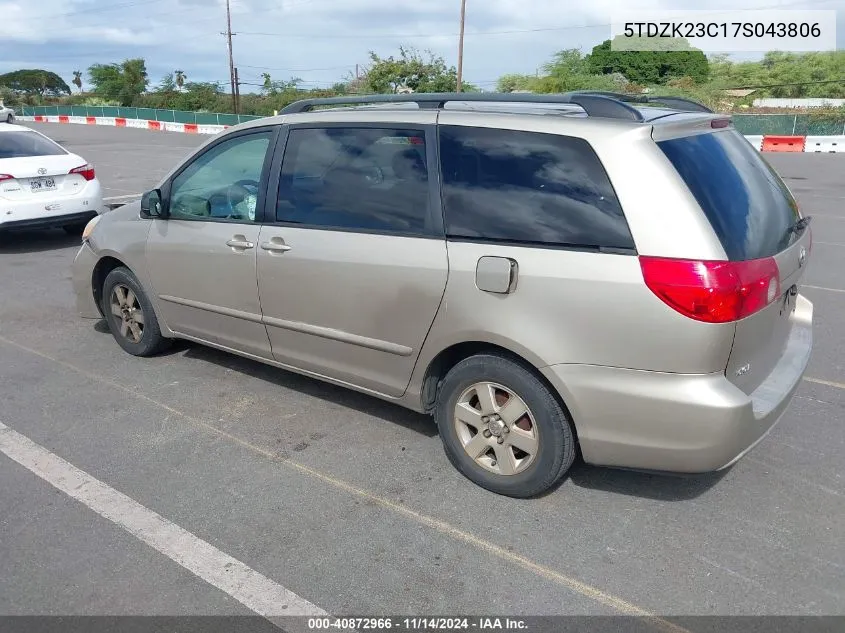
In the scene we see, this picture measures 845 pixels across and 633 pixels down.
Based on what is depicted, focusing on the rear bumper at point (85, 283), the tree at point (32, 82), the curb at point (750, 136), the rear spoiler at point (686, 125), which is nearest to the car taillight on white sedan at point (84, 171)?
the curb at point (750, 136)

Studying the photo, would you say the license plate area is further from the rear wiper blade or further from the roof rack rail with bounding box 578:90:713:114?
the rear wiper blade

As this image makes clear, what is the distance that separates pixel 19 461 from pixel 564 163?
319 centimetres

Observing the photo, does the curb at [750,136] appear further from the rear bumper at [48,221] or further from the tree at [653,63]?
the tree at [653,63]

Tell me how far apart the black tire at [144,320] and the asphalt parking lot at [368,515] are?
30 centimetres

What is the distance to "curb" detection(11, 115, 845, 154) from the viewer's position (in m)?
26.4

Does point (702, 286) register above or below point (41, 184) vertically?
above

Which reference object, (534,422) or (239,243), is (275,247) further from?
(534,422)

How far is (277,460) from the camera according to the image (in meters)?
3.82

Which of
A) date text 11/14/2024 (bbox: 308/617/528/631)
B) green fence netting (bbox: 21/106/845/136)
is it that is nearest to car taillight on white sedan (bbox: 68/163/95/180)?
date text 11/14/2024 (bbox: 308/617/528/631)

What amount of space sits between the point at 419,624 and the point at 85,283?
409 cm

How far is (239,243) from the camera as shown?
4238mm

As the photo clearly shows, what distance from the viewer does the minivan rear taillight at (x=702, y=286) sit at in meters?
2.77

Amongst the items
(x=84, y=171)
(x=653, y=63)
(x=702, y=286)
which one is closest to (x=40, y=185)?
(x=84, y=171)

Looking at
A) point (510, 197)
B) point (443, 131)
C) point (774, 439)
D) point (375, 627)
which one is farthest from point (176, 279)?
point (774, 439)
